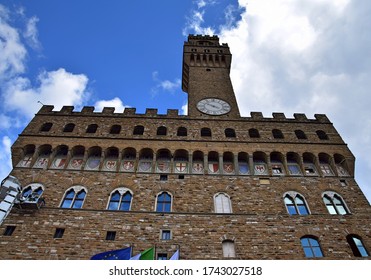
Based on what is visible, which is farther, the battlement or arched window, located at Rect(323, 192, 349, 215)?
the battlement

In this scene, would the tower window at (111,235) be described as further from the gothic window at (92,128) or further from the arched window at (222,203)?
the gothic window at (92,128)

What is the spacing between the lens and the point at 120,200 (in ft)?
43.7

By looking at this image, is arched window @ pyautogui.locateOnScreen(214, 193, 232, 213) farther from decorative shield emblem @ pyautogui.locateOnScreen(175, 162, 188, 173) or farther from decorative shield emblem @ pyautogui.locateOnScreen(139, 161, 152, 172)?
decorative shield emblem @ pyautogui.locateOnScreen(139, 161, 152, 172)

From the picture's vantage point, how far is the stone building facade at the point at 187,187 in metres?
11.7

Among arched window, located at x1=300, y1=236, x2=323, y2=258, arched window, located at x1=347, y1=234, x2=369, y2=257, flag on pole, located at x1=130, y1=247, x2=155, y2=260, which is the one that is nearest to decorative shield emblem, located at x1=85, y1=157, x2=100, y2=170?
flag on pole, located at x1=130, y1=247, x2=155, y2=260

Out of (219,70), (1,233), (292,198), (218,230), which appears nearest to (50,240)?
(1,233)

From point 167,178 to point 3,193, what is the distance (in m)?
6.79

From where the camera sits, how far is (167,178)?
47.3 feet

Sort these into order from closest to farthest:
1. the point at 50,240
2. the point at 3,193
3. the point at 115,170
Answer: the point at 3,193 → the point at 50,240 → the point at 115,170

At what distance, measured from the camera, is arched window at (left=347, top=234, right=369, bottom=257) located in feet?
38.4

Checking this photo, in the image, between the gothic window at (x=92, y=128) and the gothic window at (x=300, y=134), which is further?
the gothic window at (x=300, y=134)

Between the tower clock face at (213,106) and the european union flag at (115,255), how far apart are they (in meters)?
10.2


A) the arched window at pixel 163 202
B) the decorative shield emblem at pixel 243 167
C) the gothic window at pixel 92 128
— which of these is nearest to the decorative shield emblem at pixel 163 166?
the arched window at pixel 163 202
